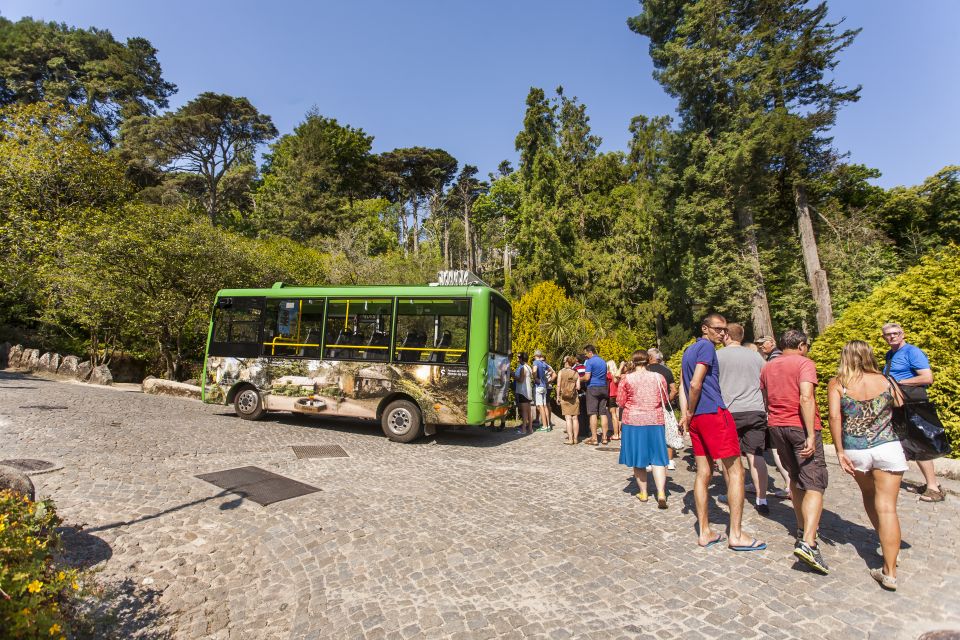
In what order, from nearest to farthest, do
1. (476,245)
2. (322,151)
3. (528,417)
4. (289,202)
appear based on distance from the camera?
(528,417) → (289,202) → (322,151) → (476,245)

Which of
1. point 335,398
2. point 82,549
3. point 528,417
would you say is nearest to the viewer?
point 82,549

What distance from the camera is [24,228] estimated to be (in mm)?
17172

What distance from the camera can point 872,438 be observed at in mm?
3553

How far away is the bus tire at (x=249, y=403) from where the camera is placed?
34.9 feet

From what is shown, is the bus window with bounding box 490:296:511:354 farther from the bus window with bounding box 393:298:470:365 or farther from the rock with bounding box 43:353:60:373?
the rock with bounding box 43:353:60:373

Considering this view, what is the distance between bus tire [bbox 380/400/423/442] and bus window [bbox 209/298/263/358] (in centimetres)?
358

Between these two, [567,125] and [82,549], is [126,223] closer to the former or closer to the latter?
[82,549]

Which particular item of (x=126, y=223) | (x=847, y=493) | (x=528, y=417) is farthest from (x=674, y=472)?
(x=126, y=223)

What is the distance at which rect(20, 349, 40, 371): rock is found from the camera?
18.0 m

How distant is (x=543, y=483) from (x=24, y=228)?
842 inches

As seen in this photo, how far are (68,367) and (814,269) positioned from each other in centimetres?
3090

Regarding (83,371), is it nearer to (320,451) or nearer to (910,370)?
(320,451)

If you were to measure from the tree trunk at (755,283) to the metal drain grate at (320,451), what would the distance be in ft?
60.8

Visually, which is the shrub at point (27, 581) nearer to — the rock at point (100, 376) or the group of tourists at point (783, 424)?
the group of tourists at point (783, 424)
